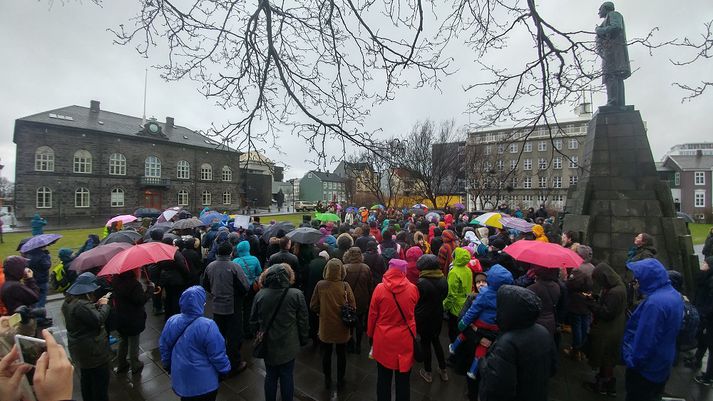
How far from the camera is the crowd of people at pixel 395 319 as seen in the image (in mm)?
2943

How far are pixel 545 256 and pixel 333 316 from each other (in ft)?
10.4

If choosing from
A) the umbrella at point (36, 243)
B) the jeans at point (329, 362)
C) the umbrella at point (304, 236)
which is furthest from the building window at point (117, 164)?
the jeans at point (329, 362)

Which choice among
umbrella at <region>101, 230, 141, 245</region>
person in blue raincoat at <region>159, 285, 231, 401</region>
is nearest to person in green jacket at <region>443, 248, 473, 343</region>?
person in blue raincoat at <region>159, 285, 231, 401</region>

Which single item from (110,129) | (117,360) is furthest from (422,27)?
(110,129)

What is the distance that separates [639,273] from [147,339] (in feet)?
26.3

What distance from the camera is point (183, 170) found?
Answer: 4275 cm

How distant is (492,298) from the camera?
340 centimetres

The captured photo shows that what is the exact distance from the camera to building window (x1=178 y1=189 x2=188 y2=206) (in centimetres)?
4263

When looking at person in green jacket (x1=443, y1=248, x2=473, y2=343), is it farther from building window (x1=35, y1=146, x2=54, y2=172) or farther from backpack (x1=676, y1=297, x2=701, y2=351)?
building window (x1=35, y1=146, x2=54, y2=172)

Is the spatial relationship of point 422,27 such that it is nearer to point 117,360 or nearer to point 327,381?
point 327,381

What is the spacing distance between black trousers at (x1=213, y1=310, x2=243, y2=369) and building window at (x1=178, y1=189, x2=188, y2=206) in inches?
1765

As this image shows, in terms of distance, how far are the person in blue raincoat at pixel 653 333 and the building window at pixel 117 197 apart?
47611mm

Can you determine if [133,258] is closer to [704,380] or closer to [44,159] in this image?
[704,380]

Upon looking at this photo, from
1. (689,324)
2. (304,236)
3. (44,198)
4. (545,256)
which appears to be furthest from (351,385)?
(44,198)
